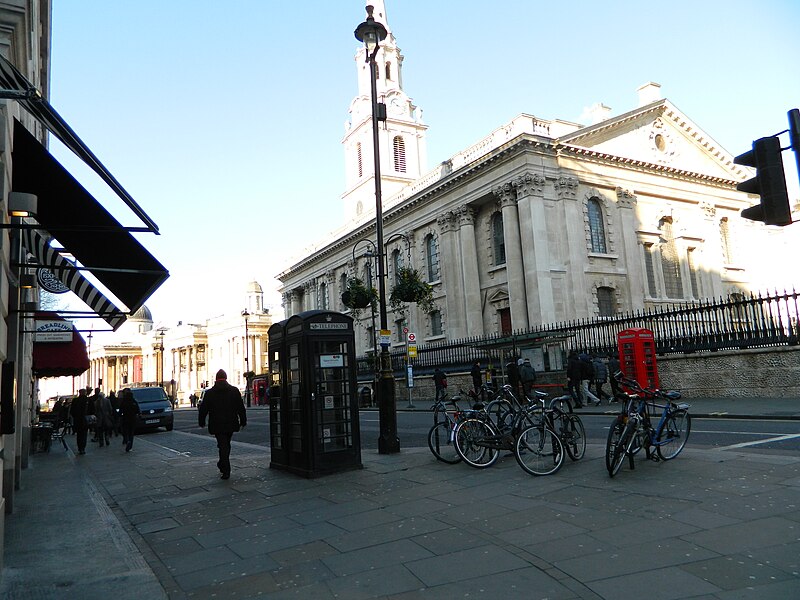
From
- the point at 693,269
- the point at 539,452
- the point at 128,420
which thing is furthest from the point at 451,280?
the point at 539,452

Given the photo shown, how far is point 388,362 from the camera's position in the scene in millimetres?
12062

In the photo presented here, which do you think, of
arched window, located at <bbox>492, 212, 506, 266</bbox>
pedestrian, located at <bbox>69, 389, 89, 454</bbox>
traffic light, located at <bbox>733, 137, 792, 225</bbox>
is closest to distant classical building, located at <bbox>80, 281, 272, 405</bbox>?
arched window, located at <bbox>492, 212, 506, 266</bbox>

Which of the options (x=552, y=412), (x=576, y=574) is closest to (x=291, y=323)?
(x=552, y=412)

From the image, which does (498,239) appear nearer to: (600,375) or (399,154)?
(600,375)

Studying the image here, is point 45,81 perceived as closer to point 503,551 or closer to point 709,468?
point 503,551

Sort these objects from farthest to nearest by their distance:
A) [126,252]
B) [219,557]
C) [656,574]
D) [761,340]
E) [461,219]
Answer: [461,219] → [761,340] → [126,252] → [219,557] → [656,574]

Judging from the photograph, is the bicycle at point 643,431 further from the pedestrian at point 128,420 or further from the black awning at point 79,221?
the pedestrian at point 128,420

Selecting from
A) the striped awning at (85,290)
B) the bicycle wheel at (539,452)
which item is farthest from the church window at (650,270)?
the striped awning at (85,290)

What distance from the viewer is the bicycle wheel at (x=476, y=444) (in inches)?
362

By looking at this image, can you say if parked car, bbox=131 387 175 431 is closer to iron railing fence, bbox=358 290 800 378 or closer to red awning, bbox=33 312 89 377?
red awning, bbox=33 312 89 377

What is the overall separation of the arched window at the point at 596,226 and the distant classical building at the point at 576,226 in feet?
0.22

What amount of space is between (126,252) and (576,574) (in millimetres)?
6164

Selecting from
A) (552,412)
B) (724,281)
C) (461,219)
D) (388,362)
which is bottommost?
(552,412)

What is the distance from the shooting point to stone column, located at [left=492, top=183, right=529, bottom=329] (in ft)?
115
